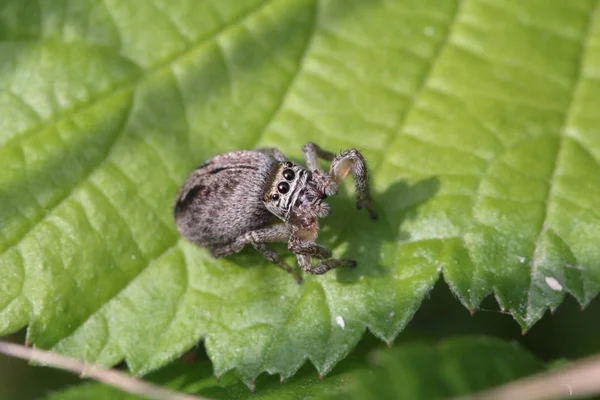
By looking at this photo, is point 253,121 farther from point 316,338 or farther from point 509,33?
point 509,33

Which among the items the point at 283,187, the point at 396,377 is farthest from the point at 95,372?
the point at 396,377

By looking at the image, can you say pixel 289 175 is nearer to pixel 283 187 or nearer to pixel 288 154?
pixel 283 187

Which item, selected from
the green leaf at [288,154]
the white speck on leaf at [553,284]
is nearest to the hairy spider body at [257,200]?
the green leaf at [288,154]

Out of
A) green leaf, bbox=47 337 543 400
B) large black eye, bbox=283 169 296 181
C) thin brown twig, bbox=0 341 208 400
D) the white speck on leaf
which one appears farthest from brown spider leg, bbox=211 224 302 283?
the white speck on leaf

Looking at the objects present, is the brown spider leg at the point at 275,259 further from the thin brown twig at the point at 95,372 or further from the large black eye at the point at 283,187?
the thin brown twig at the point at 95,372

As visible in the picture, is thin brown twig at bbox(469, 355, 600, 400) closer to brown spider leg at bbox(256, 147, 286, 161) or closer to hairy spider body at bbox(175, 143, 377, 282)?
hairy spider body at bbox(175, 143, 377, 282)
